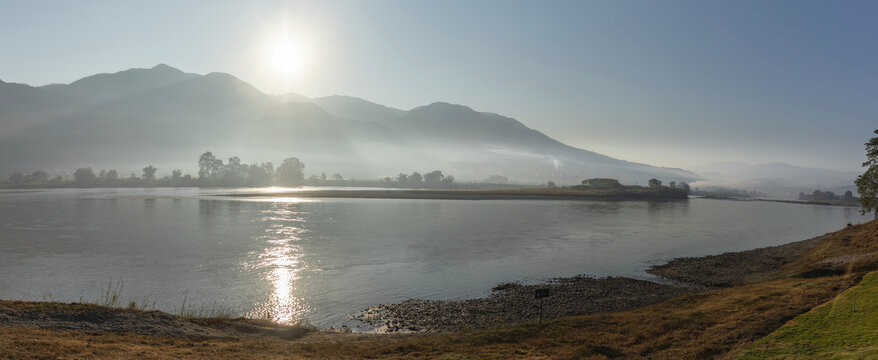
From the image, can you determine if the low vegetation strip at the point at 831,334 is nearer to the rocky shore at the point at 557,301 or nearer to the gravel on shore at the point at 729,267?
the rocky shore at the point at 557,301

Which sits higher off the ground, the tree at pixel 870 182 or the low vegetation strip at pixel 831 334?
the tree at pixel 870 182

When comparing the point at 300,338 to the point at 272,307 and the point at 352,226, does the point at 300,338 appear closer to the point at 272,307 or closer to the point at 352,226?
the point at 272,307

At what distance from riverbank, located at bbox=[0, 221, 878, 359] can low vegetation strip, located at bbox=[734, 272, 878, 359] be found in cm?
82

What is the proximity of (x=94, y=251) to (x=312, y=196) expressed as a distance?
5614 inches

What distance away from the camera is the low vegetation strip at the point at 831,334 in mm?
13859

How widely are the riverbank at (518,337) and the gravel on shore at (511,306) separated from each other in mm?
1362

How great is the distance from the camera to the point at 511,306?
2638 cm

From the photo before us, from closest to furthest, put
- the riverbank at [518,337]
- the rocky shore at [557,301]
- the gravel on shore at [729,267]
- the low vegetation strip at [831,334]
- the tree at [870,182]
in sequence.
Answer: the low vegetation strip at [831,334], the riverbank at [518,337], the rocky shore at [557,301], the gravel on shore at [729,267], the tree at [870,182]

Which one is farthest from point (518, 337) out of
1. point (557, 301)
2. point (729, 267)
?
point (729, 267)

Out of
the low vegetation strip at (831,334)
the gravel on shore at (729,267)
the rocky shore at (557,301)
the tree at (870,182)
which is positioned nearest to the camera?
the low vegetation strip at (831,334)

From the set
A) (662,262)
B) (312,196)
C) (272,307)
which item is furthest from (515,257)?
(312,196)

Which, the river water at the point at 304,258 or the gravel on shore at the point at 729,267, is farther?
the gravel on shore at the point at 729,267

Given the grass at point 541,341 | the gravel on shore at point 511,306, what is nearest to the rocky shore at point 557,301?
the gravel on shore at point 511,306

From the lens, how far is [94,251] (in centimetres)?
4331
